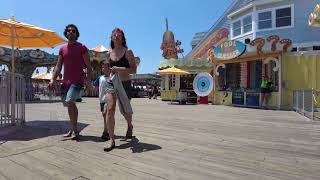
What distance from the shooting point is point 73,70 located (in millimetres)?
5078

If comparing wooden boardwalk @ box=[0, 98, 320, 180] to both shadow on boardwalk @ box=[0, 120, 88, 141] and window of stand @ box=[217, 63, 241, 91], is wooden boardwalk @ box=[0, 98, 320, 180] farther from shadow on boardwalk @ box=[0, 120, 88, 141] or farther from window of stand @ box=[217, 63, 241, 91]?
window of stand @ box=[217, 63, 241, 91]

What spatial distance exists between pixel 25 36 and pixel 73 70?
3.52m

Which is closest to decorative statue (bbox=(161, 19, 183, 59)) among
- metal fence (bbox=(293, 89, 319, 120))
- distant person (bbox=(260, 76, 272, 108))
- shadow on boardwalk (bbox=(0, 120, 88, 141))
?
distant person (bbox=(260, 76, 272, 108))

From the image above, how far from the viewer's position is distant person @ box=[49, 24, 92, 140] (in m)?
5.02

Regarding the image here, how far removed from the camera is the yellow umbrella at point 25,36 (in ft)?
22.6

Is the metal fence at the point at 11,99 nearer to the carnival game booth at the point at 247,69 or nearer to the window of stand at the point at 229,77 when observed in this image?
the carnival game booth at the point at 247,69

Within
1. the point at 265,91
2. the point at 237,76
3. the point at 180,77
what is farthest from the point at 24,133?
the point at 180,77

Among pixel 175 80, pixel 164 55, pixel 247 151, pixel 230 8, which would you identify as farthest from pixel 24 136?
pixel 164 55

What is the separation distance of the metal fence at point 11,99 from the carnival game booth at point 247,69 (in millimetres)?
10680

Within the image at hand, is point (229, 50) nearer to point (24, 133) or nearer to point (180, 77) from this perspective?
point (180, 77)

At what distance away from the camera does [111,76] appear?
452cm

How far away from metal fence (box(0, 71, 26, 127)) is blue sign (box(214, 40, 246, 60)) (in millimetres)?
10891

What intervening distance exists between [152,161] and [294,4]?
58.5ft

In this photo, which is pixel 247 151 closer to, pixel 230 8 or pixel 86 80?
pixel 86 80
